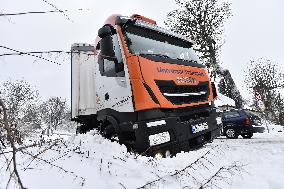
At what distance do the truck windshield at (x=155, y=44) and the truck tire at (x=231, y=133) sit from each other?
27.1 ft

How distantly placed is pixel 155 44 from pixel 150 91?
1283 millimetres

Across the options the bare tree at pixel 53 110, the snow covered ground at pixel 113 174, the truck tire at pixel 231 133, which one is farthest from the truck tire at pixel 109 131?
the bare tree at pixel 53 110

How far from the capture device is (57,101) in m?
69.2

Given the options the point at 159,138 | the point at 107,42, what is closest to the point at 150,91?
the point at 159,138

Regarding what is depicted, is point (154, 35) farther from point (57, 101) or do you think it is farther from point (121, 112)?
point (57, 101)

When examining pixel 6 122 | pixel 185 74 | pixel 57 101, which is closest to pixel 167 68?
pixel 185 74

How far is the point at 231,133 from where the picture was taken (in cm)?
1313

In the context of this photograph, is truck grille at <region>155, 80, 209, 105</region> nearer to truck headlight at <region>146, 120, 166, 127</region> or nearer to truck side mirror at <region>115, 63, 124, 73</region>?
truck headlight at <region>146, 120, 166, 127</region>

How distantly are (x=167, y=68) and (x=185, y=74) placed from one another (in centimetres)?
47

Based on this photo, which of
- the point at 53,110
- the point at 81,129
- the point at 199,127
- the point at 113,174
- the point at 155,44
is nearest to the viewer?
the point at 113,174

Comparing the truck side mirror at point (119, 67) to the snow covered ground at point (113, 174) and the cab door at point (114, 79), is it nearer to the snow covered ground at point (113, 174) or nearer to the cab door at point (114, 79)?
the cab door at point (114, 79)

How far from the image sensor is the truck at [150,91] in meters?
4.06

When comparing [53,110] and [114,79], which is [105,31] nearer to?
[114,79]

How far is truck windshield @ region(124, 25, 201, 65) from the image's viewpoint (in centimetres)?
465
